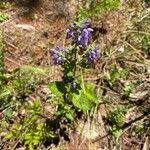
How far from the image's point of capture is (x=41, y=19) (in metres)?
4.95

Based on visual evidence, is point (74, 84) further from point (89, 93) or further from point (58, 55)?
point (58, 55)

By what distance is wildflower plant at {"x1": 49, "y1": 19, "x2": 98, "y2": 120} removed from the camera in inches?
135

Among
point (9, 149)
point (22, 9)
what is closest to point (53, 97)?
point (9, 149)

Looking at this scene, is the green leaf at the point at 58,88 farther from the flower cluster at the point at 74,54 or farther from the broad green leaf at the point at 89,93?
the broad green leaf at the point at 89,93

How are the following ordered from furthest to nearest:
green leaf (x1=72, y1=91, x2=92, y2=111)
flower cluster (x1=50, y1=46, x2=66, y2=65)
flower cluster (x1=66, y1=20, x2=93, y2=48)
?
green leaf (x1=72, y1=91, x2=92, y2=111), flower cluster (x1=50, y1=46, x2=66, y2=65), flower cluster (x1=66, y1=20, x2=93, y2=48)

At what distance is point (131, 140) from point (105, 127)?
0.28m

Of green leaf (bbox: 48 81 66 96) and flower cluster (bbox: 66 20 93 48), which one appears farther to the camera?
green leaf (bbox: 48 81 66 96)

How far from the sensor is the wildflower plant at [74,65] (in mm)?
3439

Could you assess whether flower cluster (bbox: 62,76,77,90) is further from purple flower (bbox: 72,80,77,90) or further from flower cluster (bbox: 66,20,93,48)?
flower cluster (bbox: 66,20,93,48)

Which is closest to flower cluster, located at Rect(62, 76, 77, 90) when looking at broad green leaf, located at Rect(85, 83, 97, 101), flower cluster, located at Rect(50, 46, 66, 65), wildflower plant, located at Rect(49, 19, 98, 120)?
Result: wildflower plant, located at Rect(49, 19, 98, 120)

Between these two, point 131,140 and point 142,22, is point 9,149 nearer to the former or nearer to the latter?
point 131,140

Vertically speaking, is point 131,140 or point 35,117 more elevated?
point 35,117

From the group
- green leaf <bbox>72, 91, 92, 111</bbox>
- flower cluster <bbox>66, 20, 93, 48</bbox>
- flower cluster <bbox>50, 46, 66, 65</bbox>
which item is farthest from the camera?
green leaf <bbox>72, 91, 92, 111</bbox>

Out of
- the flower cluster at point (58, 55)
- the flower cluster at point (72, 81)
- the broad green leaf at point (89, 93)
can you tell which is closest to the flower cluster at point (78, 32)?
the flower cluster at point (58, 55)
